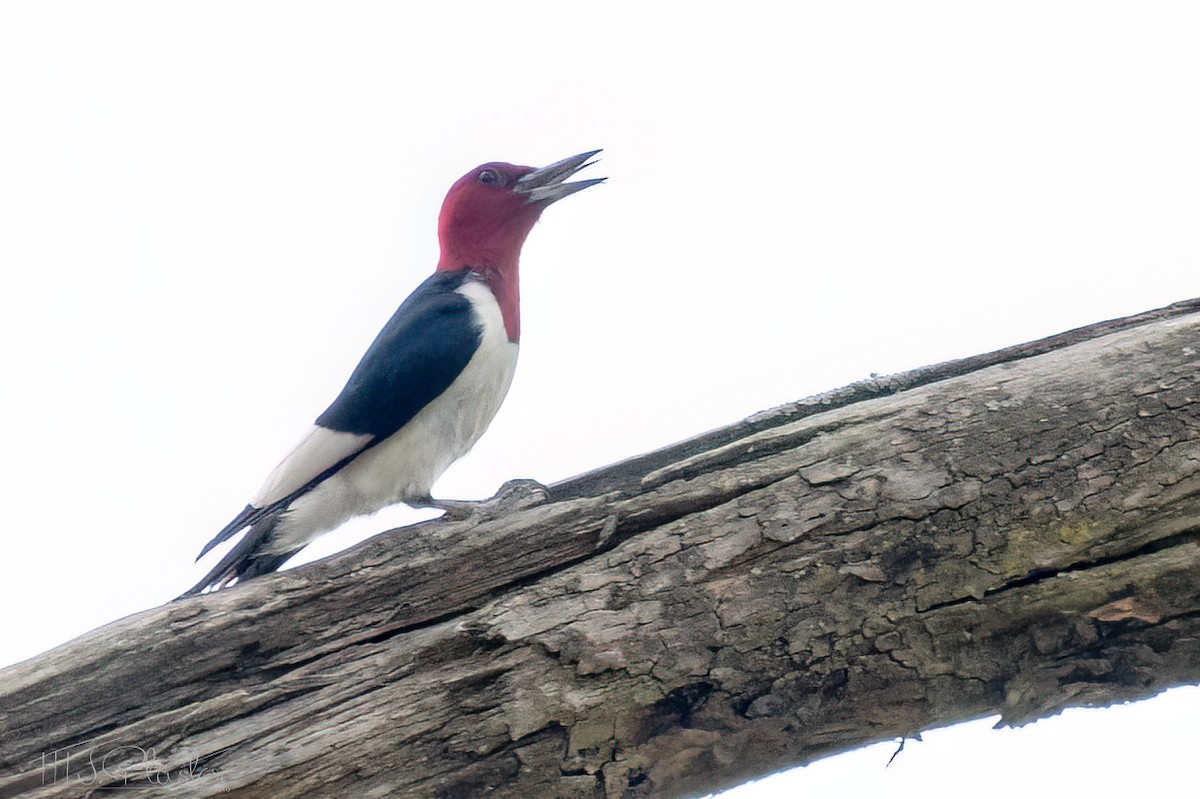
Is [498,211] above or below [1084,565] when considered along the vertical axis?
above

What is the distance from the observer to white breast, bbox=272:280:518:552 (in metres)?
4.10

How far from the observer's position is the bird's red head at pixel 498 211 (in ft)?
16.5

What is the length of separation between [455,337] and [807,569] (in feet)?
6.31

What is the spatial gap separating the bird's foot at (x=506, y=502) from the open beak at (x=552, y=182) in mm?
1912

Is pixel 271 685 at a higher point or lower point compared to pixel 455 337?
lower

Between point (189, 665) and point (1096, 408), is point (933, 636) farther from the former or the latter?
point (189, 665)

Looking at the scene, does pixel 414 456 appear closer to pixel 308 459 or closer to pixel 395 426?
pixel 395 426

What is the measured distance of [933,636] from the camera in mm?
2834

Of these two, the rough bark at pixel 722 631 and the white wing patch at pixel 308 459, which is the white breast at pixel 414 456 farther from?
the rough bark at pixel 722 631

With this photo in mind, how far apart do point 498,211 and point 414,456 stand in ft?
4.75

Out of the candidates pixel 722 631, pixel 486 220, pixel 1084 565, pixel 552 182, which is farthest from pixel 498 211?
pixel 1084 565

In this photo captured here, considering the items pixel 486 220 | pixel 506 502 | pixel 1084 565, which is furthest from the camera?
pixel 486 220

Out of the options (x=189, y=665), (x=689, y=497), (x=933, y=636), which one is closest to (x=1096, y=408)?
(x=933, y=636)

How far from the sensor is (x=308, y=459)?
4043mm
